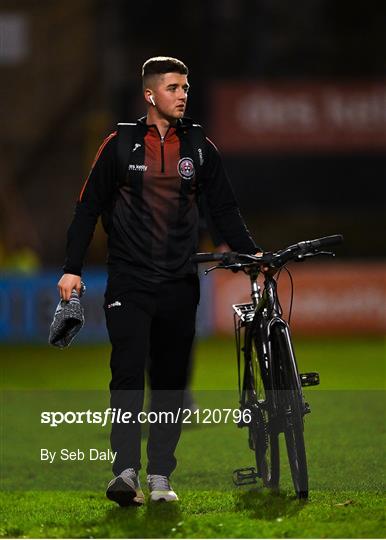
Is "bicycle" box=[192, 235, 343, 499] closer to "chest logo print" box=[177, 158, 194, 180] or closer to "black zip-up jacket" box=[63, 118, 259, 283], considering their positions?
"black zip-up jacket" box=[63, 118, 259, 283]

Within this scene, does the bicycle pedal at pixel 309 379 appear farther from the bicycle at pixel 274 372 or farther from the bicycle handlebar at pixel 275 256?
the bicycle handlebar at pixel 275 256

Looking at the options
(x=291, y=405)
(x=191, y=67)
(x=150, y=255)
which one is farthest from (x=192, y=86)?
(x=291, y=405)

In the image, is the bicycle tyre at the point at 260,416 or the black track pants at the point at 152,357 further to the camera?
the bicycle tyre at the point at 260,416

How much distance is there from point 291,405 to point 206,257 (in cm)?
80

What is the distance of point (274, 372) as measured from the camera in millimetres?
6391

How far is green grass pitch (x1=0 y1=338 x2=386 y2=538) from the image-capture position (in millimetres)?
6066

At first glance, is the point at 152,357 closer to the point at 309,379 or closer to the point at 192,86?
the point at 309,379

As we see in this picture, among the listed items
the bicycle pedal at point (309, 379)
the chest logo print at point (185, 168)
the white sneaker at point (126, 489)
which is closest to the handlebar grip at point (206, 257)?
the chest logo print at point (185, 168)

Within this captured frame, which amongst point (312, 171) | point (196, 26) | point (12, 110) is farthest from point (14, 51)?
point (312, 171)

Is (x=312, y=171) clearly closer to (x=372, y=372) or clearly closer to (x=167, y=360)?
(x=372, y=372)

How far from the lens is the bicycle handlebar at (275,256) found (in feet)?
20.9

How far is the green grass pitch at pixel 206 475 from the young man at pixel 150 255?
34 centimetres

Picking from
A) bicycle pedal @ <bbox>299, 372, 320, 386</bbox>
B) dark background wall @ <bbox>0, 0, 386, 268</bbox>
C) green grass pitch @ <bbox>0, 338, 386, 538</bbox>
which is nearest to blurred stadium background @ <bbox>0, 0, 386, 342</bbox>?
dark background wall @ <bbox>0, 0, 386, 268</bbox>

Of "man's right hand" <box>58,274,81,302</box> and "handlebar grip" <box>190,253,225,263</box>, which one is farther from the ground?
"handlebar grip" <box>190,253,225,263</box>
